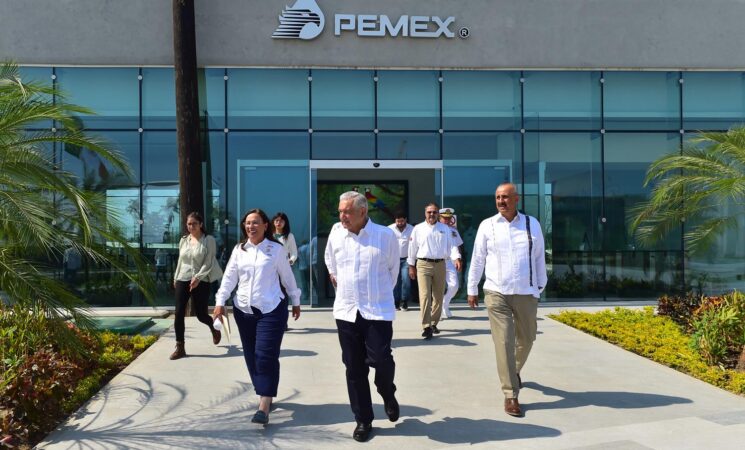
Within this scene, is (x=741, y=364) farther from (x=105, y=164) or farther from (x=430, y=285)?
(x=105, y=164)

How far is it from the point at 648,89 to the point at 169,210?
10.3m

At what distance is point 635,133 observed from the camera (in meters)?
13.3

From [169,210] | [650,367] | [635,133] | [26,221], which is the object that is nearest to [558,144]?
[635,133]

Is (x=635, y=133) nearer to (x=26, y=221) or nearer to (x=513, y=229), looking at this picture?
(x=513, y=229)

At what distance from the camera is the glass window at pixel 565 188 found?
13.0m

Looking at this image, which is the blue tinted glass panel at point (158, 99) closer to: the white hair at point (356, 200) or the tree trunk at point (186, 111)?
the tree trunk at point (186, 111)

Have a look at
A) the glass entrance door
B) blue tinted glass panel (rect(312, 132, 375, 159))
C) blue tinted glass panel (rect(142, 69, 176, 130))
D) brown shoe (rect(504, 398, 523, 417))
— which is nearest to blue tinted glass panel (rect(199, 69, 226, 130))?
blue tinted glass panel (rect(142, 69, 176, 130))

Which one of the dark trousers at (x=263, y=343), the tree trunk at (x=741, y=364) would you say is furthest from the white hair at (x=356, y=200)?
the tree trunk at (x=741, y=364)

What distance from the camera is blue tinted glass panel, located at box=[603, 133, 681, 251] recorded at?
1309cm

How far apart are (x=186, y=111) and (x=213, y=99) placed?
1.60m

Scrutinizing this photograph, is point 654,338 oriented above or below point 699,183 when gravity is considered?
below

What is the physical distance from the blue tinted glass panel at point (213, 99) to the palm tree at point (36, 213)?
6.38 meters

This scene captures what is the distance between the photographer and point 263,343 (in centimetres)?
504

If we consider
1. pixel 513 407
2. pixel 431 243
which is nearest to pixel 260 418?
pixel 513 407
